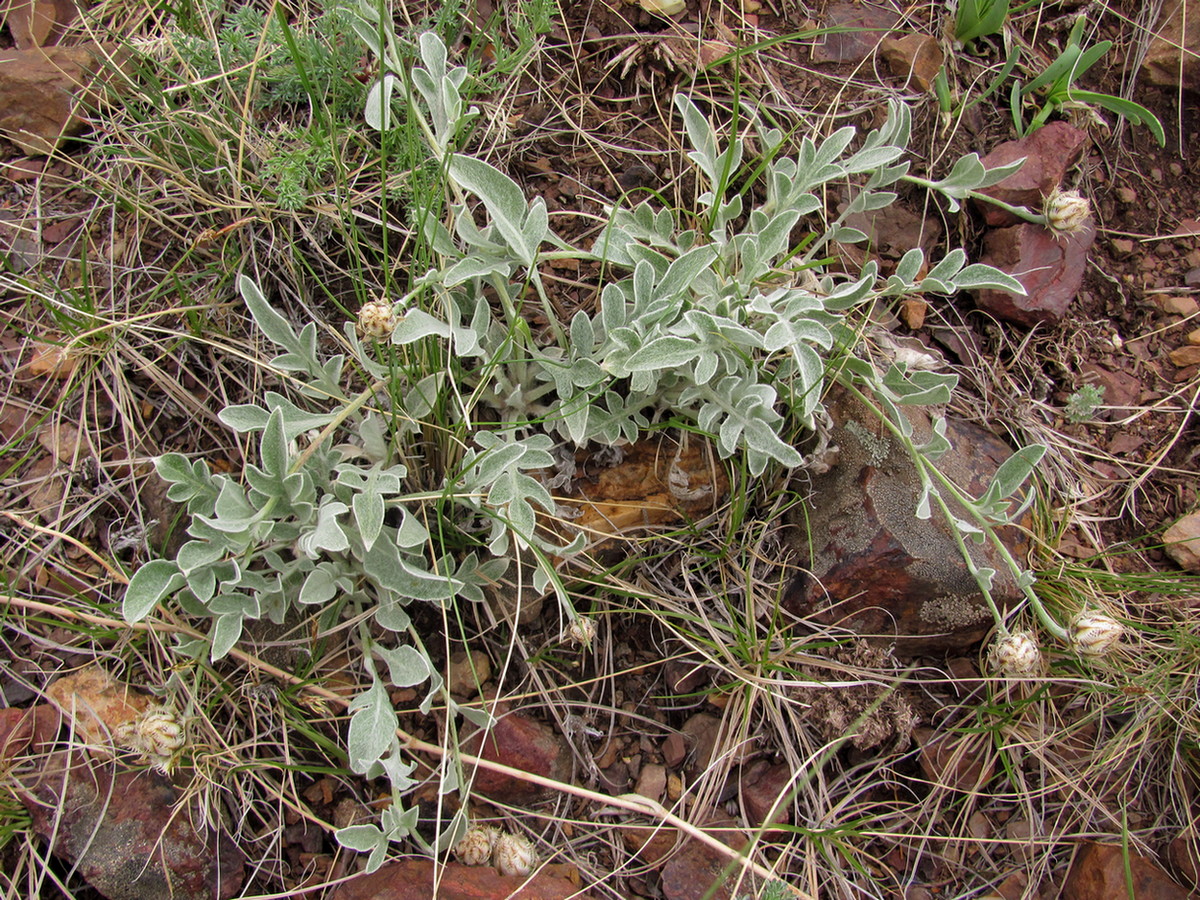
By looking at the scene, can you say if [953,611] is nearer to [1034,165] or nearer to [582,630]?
[582,630]

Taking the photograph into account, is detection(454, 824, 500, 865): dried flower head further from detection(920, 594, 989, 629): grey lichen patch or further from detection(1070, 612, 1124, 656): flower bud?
detection(1070, 612, 1124, 656): flower bud

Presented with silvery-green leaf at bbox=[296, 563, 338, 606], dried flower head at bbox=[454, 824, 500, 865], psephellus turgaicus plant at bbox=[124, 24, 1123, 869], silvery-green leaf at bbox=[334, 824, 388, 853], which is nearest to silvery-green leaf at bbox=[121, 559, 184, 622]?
psephellus turgaicus plant at bbox=[124, 24, 1123, 869]

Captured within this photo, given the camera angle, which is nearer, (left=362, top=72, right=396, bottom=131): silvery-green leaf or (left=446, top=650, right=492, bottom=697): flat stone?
(left=362, top=72, right=396, bottom=131): silvery-green leaf

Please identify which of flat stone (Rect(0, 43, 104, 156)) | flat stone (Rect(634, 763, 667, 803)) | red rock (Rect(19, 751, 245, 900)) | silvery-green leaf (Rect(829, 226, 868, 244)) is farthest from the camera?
flat stone (Rect(0, 43, 104, 156))

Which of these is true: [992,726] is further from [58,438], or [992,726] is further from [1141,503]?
[58,438]

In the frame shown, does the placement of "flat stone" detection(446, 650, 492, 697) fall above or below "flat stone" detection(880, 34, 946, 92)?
below

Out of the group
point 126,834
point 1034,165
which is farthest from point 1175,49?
point 126,834

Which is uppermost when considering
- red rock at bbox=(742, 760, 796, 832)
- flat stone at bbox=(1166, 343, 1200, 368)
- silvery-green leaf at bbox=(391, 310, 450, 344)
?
silvery-green leaf at bbox=(391, 310, 450, 344)
